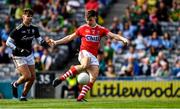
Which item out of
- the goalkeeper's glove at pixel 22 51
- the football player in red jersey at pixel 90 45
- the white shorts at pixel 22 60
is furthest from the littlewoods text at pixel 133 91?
the football player in red jersey at pixel 90 45

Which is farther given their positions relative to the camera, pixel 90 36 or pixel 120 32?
pixel 120 32

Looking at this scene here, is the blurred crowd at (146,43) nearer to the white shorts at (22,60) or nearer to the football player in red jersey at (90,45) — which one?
the white shorts at (22,60)

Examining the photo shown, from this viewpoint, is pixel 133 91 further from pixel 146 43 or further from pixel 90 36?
pixel 90 36

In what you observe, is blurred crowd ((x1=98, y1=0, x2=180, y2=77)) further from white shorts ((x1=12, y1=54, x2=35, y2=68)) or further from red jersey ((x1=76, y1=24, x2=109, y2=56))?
red jersey ((x1=76, y1=24, x2=109, y2=56))

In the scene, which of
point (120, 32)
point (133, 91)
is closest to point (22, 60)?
point (133, 91)

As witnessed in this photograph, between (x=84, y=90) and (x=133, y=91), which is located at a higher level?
(x=84, y=90)

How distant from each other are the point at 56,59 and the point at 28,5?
478 centimetres

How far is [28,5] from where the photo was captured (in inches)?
1535

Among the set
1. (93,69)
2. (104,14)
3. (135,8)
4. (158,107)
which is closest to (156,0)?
(135,8)

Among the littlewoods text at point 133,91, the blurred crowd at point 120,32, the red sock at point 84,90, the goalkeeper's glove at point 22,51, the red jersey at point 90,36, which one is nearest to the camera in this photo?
the red sock at point 84,90

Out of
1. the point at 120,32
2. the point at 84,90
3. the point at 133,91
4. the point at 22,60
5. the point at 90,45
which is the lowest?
the point at 133,91

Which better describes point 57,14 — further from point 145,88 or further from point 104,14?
point 145,88

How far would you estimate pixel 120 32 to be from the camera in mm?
35156

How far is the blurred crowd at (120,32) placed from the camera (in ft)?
108
